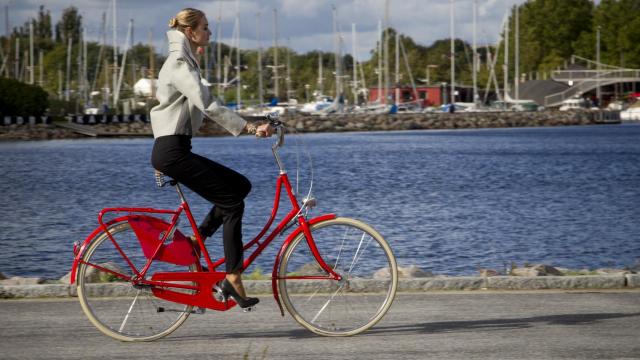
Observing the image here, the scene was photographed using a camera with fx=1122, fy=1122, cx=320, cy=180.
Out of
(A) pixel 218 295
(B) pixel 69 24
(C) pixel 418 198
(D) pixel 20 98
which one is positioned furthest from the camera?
(B) pixel 69 24

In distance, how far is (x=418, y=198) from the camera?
129 feet

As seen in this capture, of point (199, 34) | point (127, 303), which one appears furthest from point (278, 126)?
point (127, 303)

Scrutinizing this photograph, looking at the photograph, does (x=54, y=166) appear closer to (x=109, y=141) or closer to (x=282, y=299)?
(x=109, y=141)

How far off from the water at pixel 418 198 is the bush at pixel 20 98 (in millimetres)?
3778

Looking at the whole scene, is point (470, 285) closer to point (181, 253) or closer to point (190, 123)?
point (181, 253)

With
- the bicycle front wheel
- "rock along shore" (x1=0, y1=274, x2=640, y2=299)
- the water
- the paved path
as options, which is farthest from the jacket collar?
the water

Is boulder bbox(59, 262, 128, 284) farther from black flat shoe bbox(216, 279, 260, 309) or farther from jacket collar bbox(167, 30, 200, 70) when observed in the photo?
jacket collar bbox(167, 30, 200, 70)

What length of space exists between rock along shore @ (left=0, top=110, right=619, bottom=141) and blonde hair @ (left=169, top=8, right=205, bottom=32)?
9011cm

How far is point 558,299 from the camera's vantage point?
862cm

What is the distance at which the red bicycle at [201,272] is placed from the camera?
6957mm

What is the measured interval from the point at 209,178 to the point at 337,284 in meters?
1.15

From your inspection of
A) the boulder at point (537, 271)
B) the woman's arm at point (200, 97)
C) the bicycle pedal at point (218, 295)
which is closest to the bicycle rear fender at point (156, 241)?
the bicycle pedal at point (218, 295)

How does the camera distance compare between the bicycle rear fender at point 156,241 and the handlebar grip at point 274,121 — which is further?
the bicycle rear fender at point 156,241

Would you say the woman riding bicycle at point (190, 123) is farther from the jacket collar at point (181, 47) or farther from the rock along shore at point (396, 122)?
the rock along shore at point (396, 122)
